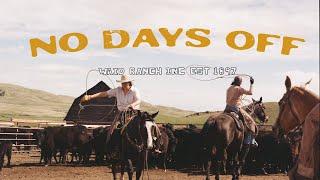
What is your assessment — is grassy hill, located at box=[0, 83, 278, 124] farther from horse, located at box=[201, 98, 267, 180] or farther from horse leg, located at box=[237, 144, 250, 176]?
horse, located at box=[201, 98, 267, 180]

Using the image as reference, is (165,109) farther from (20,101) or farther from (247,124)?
(247,124)

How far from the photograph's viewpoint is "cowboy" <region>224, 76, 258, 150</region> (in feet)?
36.6

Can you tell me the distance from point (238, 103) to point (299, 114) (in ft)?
20.0

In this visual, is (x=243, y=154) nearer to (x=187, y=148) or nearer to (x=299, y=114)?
(x=187, y=148)

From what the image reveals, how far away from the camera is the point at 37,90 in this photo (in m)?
186

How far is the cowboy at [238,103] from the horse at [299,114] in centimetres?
535

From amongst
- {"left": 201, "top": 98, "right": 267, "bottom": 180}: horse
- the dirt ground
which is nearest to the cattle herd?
the dirt ground

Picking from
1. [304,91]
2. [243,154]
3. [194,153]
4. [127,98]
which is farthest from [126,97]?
[194,153]

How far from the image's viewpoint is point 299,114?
17.4 ft

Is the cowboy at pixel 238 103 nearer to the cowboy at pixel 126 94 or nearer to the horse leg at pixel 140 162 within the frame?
the cowboy at pixel 126 94

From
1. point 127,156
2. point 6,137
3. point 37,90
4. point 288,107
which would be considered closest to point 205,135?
point 127,156

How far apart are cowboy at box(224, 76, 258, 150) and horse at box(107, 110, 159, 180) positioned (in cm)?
233

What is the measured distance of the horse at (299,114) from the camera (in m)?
4.67

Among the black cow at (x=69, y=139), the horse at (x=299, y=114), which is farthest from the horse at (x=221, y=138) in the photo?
the black cow at (x=69, y=139)
